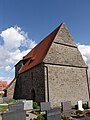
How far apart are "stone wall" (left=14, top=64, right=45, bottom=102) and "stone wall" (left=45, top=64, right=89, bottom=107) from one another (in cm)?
119

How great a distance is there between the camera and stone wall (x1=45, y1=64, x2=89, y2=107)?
18.9m

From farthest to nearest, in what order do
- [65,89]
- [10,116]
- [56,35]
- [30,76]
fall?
1. [30,76]
2. [56,35]
3. [65,89]
4. [10,116]

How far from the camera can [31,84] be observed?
73.0 ft

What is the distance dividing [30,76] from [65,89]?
5810 mm

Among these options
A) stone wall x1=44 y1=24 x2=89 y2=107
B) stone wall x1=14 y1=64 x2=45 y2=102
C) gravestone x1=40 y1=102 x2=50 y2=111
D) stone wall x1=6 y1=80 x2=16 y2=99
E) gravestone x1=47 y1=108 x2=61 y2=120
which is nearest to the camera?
gravestone x1=47 y1=108 x2=61 y2=120

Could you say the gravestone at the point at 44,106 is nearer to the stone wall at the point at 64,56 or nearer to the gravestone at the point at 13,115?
the gravestone at the point at 13,115

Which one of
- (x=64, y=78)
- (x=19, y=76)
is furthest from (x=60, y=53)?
(x=19, y=76)

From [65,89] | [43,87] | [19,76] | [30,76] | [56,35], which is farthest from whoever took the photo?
[19,76]

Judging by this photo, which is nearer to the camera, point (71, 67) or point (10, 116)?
point (10, 116)

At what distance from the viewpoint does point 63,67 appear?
813 inches

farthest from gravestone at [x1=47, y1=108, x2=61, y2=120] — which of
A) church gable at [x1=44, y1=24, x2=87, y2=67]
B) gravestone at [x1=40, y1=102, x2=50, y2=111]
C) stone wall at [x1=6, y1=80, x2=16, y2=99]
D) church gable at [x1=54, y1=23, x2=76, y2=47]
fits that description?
stone wall at [x1=6, y1=80, x2=16, y2=99]

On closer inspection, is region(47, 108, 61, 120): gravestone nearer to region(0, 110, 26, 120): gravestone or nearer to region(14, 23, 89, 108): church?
region(0, 110, 26, 120): gravestone

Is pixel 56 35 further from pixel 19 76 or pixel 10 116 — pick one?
pixel 10 116

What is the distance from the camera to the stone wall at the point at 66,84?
61.9ft
